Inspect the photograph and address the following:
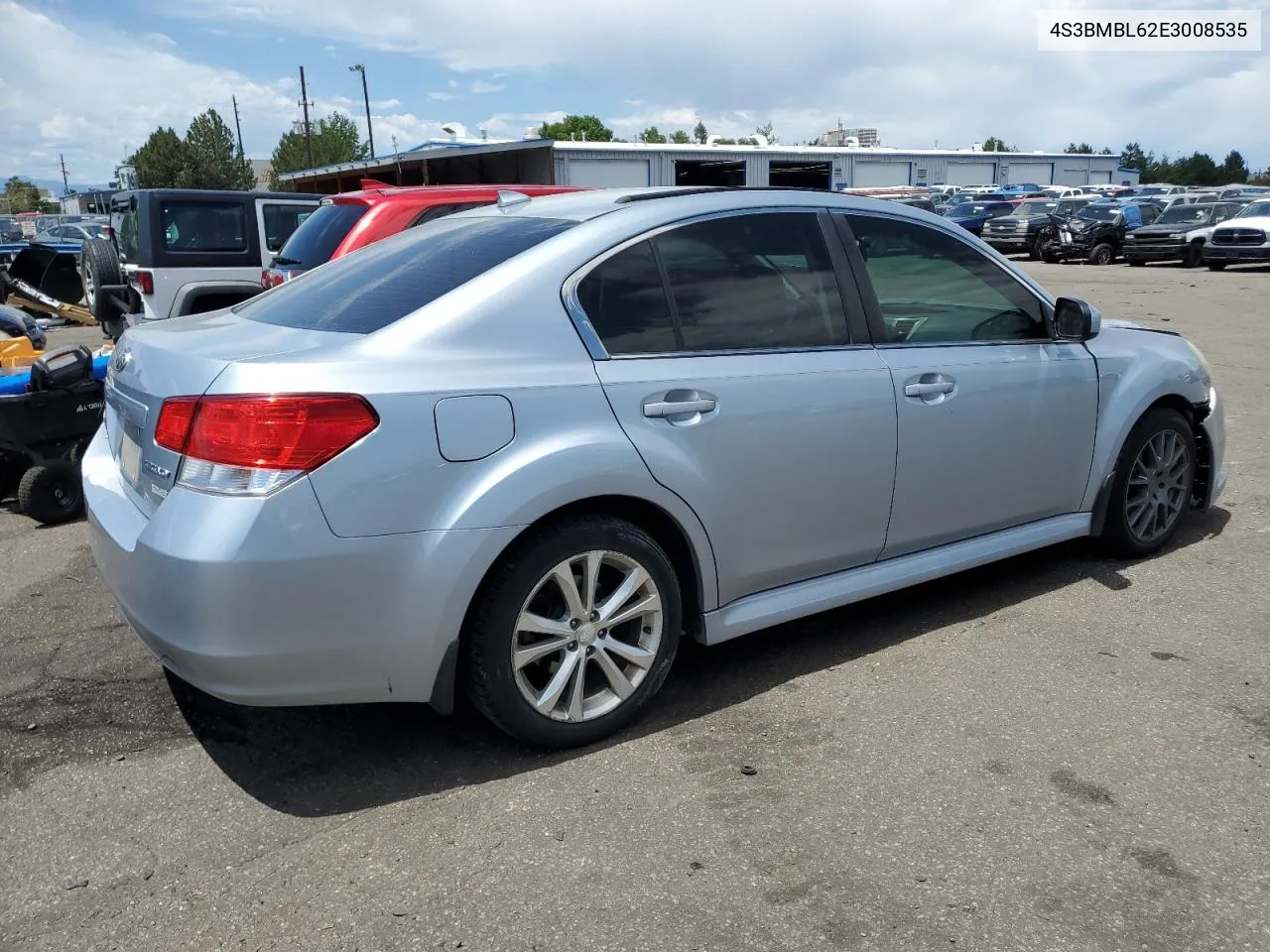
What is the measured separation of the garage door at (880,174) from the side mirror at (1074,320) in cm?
4988

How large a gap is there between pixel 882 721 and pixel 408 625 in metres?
1.56

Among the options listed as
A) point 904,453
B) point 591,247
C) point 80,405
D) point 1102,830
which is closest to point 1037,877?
point 1102,830

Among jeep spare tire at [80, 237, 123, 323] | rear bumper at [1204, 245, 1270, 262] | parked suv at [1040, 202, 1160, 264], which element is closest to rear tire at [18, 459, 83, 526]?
jeep spare tire at [80, 237, 123, 323]

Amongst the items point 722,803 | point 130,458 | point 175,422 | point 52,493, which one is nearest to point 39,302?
point 52,493

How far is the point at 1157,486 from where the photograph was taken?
478 centimetres

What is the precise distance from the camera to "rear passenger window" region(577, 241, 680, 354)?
3.19 m

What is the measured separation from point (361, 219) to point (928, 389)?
5.10 m

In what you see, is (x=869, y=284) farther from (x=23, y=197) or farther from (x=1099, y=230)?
(x=23, y=197)

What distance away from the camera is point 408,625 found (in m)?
2.82

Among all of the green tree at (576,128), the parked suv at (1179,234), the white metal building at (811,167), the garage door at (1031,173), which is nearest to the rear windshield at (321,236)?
the parked suv at (1179,234)

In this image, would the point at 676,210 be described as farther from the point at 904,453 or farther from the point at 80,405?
the point at 80,405

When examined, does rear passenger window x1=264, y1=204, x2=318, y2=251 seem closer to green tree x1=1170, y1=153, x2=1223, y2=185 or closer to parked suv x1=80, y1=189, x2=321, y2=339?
parked suv x1=80, y1=189, x2=321, y2=339

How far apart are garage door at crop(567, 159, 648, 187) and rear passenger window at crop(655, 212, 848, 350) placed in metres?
34.3

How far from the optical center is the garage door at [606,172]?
37906 mm
